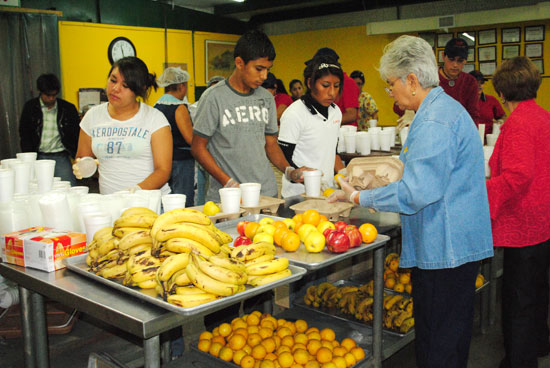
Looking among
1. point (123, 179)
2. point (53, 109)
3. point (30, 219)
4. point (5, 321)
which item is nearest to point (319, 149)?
point (123, 179)

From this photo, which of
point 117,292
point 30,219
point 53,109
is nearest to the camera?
point 117,292

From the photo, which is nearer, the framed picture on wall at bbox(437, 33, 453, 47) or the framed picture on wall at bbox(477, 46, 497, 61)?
the framed picture on wall at bbox(477, 46, 497, 61)

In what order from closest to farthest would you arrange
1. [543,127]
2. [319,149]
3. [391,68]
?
1. [391,68]
2. [543,127]
3. [319,149]

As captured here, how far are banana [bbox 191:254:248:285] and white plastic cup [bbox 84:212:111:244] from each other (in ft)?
2.10

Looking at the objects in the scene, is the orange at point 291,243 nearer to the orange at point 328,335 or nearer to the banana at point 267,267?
the banana at point 267,267

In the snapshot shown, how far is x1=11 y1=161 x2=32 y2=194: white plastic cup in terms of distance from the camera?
253cm

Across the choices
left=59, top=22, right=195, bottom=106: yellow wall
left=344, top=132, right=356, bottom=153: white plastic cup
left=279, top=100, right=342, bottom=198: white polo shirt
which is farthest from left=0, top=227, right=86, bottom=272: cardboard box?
left=59, top=22, right=195, bottom=106: yellow wall

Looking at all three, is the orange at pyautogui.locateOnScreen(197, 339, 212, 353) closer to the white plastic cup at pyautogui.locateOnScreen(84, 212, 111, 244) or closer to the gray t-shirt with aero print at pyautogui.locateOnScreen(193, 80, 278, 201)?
the white plastic cup at pyautogui.locateOnScreen(84, 212, 111, 244)

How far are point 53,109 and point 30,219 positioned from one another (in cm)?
348

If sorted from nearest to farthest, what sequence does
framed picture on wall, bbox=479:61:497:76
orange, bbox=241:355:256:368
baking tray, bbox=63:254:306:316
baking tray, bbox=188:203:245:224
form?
baking tray, bbox=63:254:306:316 < orange, bbox=241:355:256:368 < baking tray, bbox=188:203:245:224 < framed picture on wall, bbox=479:61:497:76

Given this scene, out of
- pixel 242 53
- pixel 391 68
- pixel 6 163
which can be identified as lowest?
pixel 6 163

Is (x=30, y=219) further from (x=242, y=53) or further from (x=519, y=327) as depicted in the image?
(x=519, y=327)

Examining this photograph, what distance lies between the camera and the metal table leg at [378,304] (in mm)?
2246

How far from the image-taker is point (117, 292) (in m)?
1.56
